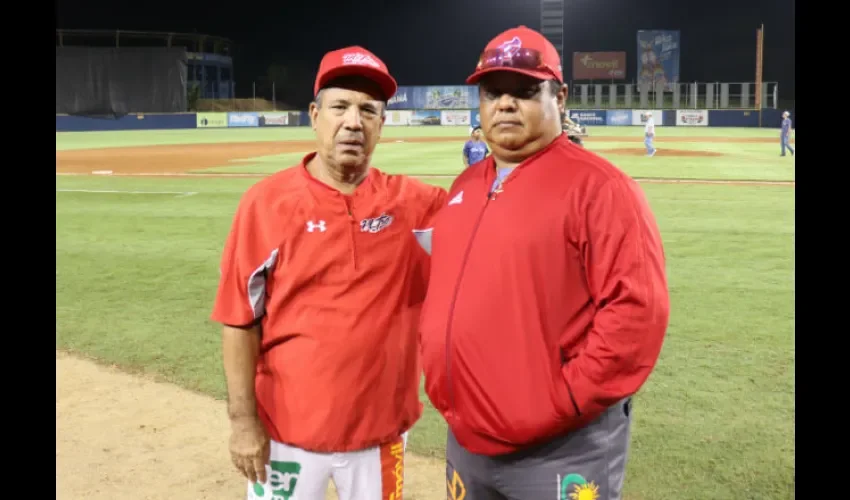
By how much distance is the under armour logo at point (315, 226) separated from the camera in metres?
2.78

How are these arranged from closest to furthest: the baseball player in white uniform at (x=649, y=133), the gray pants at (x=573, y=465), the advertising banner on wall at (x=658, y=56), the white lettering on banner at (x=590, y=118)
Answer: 1. the gray pants at (x=573, y=465)
2. the baseball player in white uniform at (x=649, y=133)
3. the white lettering on banner at (x=590, y=118)
4. the advertising banner on wall at (x=658, y=56)

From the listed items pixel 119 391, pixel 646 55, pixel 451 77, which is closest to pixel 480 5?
pixel 451 77

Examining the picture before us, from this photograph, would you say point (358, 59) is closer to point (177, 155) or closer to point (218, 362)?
point (218, 362)

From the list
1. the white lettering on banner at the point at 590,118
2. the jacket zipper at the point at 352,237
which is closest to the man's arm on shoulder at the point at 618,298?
the jacket zipper at the point at 352,237

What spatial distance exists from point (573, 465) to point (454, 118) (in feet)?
184

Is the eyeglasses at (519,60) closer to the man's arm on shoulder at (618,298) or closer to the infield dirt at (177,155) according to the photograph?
the man's arm on shoulder at (618,298)

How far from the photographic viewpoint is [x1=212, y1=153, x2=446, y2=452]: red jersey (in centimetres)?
277

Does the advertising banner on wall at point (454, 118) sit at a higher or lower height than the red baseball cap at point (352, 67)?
higher

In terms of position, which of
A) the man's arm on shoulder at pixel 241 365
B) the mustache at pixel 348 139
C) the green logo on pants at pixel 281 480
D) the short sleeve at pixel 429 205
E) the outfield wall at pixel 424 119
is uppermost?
the outfield wall at pixel 424 119

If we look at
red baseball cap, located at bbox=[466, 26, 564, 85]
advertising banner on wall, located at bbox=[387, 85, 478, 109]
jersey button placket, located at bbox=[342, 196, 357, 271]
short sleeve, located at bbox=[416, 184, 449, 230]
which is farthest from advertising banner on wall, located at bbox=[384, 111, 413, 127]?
red baseball cap, located at bbox=[466, 26, 564, 85]

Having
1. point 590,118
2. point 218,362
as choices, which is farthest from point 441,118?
point 218,362

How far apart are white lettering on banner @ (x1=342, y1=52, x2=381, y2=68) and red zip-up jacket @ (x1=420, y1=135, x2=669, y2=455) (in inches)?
25.1

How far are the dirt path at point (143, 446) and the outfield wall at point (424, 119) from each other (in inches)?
1931

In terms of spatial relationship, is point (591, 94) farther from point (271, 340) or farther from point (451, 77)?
point (271, 340)
